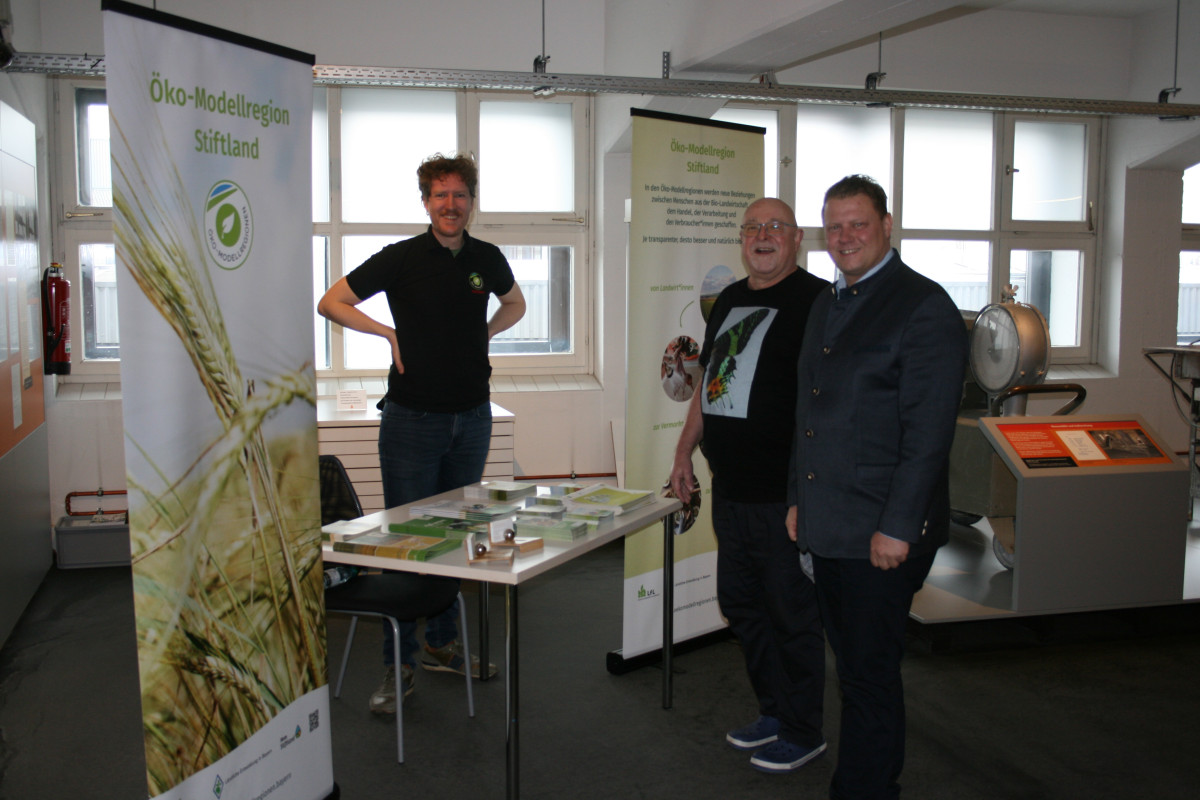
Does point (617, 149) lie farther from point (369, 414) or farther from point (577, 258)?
point (369, 414)

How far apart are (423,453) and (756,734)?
1.42 m

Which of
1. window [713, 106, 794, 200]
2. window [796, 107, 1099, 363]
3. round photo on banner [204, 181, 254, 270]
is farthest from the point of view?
window [796, 107, 1099, 363]

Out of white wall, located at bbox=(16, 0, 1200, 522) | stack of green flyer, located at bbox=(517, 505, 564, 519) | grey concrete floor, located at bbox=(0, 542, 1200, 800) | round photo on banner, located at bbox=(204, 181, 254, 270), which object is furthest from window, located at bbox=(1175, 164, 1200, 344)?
round photo on banner, located at bbox=(204, 181, 254, 270)

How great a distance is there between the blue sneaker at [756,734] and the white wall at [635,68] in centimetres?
288

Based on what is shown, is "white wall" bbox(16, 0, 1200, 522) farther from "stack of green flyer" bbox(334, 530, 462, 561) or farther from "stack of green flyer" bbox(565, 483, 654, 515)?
"stack of green flyer" bbox(334, 530, 462, 561)

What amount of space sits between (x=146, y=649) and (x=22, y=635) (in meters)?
2.70

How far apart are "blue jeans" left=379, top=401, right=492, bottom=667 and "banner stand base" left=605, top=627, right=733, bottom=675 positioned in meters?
0.80

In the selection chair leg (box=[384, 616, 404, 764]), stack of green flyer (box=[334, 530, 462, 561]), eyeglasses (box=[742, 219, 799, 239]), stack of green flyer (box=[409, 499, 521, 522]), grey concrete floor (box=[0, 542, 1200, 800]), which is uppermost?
eyeglasses (box=[742, 219, 799, 239])

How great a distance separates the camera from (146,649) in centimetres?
188

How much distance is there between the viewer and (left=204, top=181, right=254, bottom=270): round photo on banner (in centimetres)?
200

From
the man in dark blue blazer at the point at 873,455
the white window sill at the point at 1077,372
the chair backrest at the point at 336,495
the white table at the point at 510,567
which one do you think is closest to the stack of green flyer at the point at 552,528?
the white table at the point at 510,567

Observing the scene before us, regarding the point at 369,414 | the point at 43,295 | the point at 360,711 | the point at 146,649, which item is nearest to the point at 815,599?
the point at 360,711

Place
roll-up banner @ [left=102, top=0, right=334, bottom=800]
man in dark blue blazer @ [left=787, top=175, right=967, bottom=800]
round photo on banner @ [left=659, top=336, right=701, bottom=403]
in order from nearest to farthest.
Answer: roll-up banner @ [left=102, top=0, right=334, bottom=800] < man in dark blue blazer @ [left=787, top=175, right=967, bottom=800] < round photo on banner @ [left=659, top=336, right=701, bottom=403]

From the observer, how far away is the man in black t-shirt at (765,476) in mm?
2752
